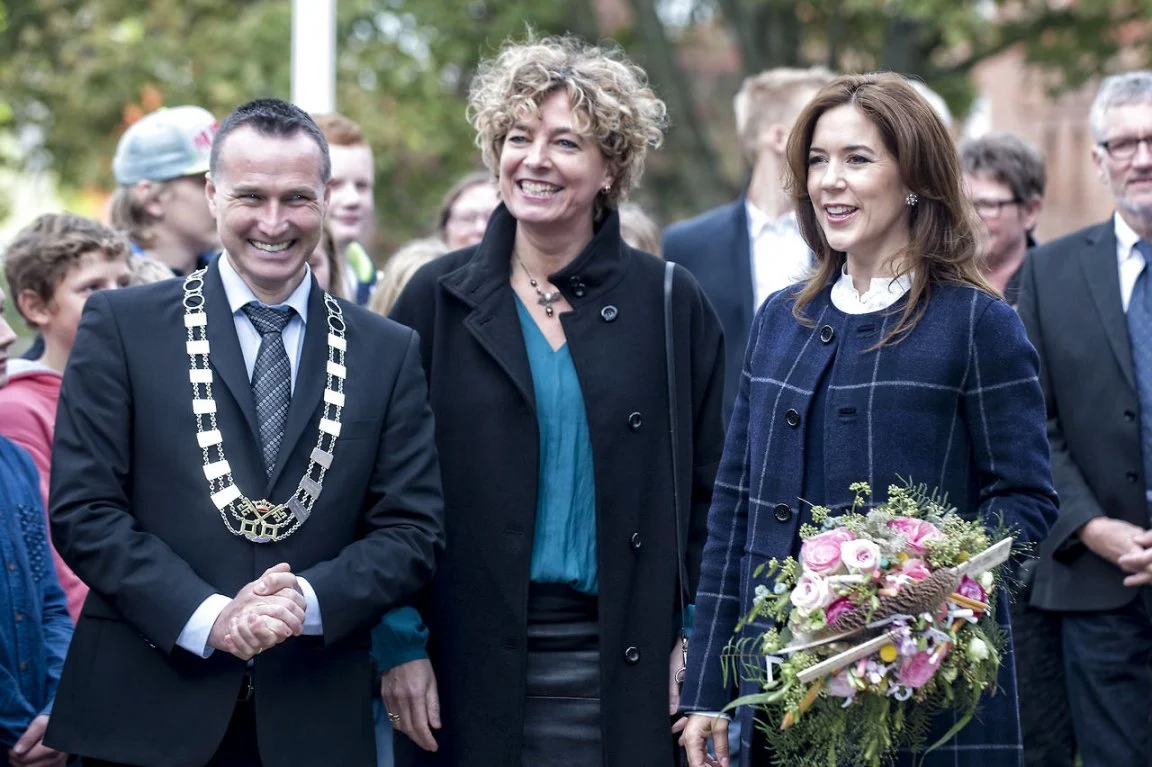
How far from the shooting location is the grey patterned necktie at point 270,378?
4.09m

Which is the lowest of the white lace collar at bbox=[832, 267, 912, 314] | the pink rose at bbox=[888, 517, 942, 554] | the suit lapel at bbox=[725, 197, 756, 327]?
the pink rose at bbox=[888, 517, 942, 554]

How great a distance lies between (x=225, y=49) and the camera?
60.3 feet

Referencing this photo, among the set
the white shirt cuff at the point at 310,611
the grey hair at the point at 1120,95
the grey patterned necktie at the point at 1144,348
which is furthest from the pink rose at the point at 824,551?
the grey hair at the point at 1120,95

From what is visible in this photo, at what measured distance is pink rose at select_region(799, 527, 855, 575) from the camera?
11.8 feet

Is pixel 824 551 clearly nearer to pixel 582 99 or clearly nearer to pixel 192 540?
pixel 192 540

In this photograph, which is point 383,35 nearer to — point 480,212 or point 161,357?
point 480,212

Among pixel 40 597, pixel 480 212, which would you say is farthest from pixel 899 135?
pixel 480 212

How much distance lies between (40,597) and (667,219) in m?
19.9

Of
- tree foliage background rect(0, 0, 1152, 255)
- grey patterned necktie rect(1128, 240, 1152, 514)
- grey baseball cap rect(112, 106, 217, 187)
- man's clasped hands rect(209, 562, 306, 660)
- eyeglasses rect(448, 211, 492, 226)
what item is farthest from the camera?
tree foliage background rect(0, 0, 1152, 255)

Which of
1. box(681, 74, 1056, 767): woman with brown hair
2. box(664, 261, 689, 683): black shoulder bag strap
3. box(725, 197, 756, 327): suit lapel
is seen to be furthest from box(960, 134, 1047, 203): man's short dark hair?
box(681, 74, 1056, 767): woman with brown hair

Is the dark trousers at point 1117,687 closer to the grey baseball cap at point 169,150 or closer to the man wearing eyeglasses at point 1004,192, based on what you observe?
the man wearing eyeglasses at point 1004,192

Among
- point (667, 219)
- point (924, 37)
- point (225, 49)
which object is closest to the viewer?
point (225, 49)

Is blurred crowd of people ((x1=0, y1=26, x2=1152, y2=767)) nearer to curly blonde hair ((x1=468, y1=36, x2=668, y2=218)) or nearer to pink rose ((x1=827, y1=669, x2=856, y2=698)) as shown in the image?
curly blonde hair ((x1=468, y1=36, x2=668, y2=218))

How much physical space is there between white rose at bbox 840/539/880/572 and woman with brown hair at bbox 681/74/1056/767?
37 cm
